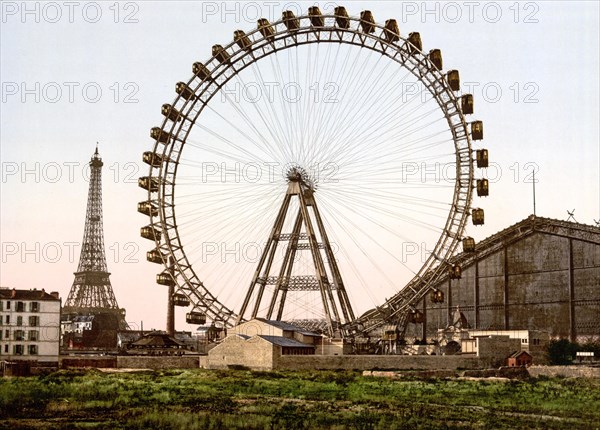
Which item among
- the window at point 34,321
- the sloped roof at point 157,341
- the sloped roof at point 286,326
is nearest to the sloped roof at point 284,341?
the sloped roof at point 286,326

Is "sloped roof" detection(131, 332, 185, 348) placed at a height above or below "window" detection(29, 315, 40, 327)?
below

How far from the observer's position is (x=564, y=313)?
7756 centimetres

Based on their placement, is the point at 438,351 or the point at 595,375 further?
the point at 438,351

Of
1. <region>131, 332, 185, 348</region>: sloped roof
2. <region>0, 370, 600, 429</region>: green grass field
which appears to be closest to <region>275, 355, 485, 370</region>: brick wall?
<region>0, 370, 600, 429</region>: green grass field

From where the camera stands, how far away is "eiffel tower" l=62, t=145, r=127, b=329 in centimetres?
15825

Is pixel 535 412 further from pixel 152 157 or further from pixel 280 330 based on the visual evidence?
pixel 152 157

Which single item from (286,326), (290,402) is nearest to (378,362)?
(286,326)

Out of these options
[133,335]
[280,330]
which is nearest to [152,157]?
[280,330]

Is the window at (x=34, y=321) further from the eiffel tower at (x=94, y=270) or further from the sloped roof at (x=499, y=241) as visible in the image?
the eiffel tower at (x=94, y=270)

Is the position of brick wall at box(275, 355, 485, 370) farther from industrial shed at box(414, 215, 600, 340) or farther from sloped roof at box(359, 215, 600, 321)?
industrial shed at box(414, 215, 600, 340)

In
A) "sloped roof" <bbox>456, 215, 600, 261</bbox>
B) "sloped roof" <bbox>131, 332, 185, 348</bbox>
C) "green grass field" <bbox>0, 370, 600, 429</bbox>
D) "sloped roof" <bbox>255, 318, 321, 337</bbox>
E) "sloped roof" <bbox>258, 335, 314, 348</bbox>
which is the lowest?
"green grass field" <bbox>0, 370, 600, 429</bbox>

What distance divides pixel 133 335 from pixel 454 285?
166 ft

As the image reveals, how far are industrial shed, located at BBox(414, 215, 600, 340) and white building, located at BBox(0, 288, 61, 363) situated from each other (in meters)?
36.1

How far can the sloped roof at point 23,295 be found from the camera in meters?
Result: 79.1
